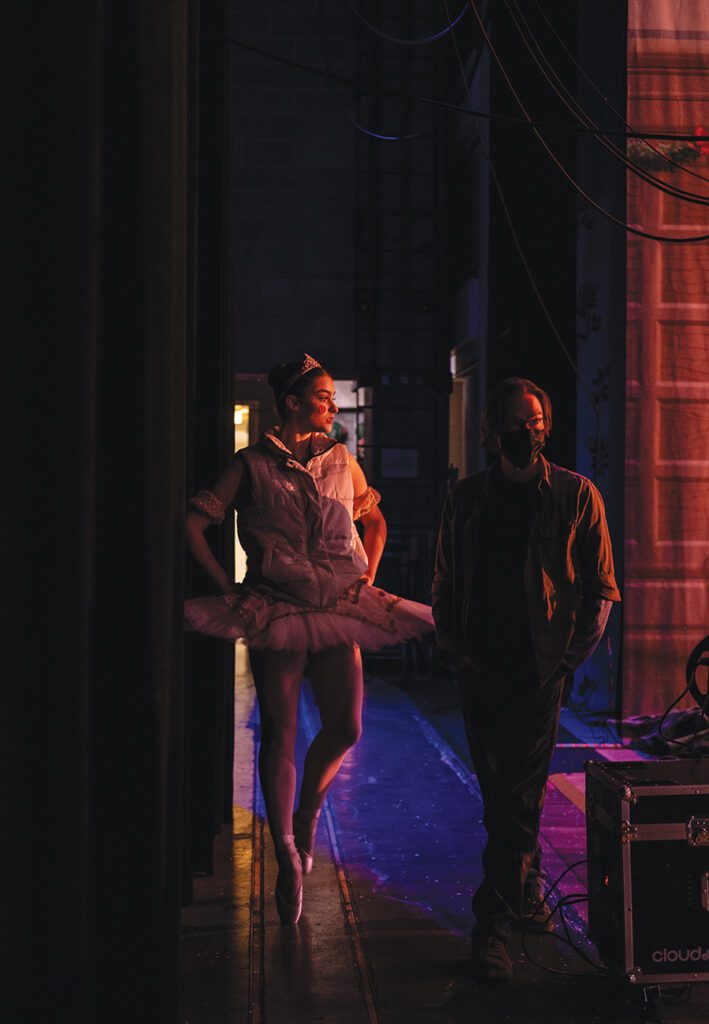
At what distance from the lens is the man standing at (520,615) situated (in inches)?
132

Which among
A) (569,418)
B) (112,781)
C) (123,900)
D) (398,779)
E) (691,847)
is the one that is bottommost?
(398,779)

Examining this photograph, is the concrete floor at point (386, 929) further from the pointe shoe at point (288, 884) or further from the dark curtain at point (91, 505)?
the dark curtain at point (91, 505)

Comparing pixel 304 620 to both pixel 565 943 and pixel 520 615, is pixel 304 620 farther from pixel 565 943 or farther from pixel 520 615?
pixel 565 943

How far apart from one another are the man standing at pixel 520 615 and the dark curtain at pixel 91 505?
143 cm

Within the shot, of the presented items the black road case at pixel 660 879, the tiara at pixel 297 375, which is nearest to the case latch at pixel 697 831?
the black road case at pixel 660 879

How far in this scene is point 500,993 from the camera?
10.3ft

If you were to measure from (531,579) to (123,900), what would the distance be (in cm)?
170

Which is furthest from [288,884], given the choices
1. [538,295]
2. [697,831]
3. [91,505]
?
[538,295]

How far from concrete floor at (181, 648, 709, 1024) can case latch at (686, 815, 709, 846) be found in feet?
1.41

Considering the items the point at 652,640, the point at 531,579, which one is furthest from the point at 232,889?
the point at 652,640

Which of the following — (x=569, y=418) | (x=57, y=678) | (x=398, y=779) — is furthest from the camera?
(x=569, y=418)

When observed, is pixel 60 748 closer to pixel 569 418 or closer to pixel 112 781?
pixel 112 781

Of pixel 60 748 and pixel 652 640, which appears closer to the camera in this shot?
pixel 60 748

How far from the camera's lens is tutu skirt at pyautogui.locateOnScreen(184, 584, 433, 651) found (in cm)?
380
